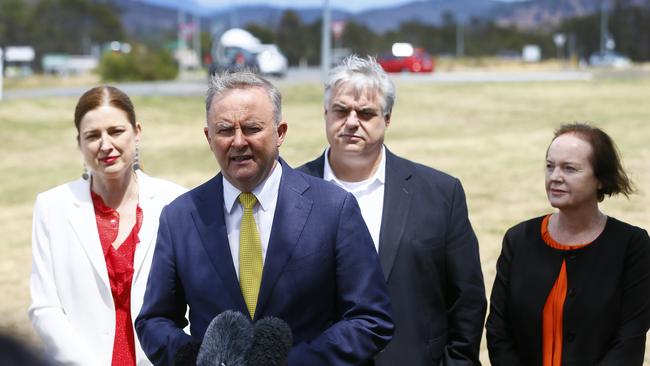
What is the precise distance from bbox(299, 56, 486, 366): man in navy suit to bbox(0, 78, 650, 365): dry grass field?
9.82ft

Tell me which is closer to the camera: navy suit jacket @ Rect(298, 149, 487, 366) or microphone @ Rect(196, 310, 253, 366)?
microphone @ Rect(196, 310, 253, 366)

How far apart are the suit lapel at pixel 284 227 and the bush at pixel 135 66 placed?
3757 cm

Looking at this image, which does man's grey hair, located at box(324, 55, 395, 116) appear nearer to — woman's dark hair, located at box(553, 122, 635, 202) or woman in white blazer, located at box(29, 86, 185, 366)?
woman's dark hair, located at box(553, 122, 635, 202)

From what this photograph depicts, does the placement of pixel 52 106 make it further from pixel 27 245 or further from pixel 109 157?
pixel 109 157

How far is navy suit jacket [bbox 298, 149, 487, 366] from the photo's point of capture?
3.50m

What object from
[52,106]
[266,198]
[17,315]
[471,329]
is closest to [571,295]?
[471,329]

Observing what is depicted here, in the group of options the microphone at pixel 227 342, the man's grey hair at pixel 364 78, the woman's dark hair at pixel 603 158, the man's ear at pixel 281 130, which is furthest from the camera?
the man's grey hair at pixel 364 78

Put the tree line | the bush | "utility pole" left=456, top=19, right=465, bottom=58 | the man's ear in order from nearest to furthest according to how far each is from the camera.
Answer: the man's ear → the bush → the tree line → "utility pole" left=456, top=19, right=465, bottom=58

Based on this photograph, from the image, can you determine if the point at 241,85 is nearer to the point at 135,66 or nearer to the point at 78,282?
the point at 78,282

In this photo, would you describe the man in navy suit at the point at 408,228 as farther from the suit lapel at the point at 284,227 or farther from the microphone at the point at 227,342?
the microphone at the point at 227,342

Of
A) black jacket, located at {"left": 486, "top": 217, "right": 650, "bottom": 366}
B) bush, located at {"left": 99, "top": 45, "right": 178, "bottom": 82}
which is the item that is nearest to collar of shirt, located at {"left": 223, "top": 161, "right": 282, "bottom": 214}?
black jacket, located at {"left": 486, "top": 217, "right": 650, "bottom": 366}

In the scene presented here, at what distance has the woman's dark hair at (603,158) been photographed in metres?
3.47

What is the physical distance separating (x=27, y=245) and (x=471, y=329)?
803cm

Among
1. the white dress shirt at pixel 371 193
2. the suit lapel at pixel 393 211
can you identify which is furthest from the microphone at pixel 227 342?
the white dress shirt at pixel 371 193
